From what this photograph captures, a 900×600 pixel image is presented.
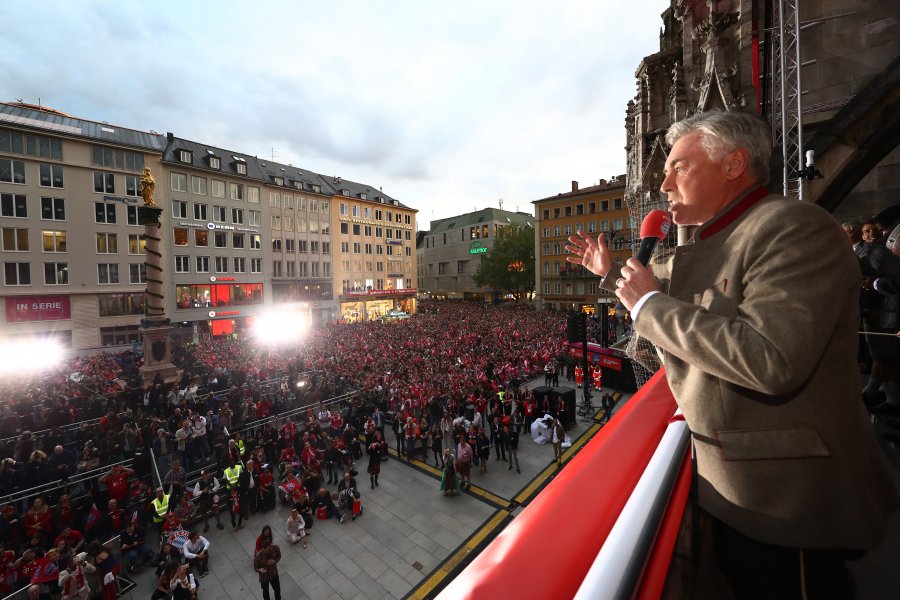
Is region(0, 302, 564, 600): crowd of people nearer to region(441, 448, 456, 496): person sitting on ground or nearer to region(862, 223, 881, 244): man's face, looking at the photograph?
region(441, 448, 456, 496): person sitting on ground

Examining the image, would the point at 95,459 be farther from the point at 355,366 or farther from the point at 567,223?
the point at 567,223

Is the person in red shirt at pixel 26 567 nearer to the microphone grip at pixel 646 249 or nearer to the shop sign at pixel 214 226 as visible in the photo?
the microphone grip at pixel 646 249

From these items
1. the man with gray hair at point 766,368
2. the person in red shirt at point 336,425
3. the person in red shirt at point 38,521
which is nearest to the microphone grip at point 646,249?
the man with gray hair at point 766,368

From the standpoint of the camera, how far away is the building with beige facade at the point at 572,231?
4775 centimetres

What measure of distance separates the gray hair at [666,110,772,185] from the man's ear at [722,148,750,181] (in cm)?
1

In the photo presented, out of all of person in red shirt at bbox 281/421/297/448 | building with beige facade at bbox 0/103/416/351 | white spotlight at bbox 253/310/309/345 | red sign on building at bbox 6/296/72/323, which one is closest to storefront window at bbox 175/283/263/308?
building with beige facade at bbox 0/103/416/351

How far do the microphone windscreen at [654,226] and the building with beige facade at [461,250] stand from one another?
67.3 meters

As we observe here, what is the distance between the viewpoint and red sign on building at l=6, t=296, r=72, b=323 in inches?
1178

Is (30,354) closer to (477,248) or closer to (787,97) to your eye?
(787,97)

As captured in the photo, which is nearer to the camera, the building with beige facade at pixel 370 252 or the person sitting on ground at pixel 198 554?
the person sitting on ground at pixel 198 554

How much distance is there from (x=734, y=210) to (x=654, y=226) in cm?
58

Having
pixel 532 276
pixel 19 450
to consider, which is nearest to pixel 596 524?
pixel 19 450

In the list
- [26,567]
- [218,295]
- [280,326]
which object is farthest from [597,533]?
[218,295]

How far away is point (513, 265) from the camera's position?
5800 cm
